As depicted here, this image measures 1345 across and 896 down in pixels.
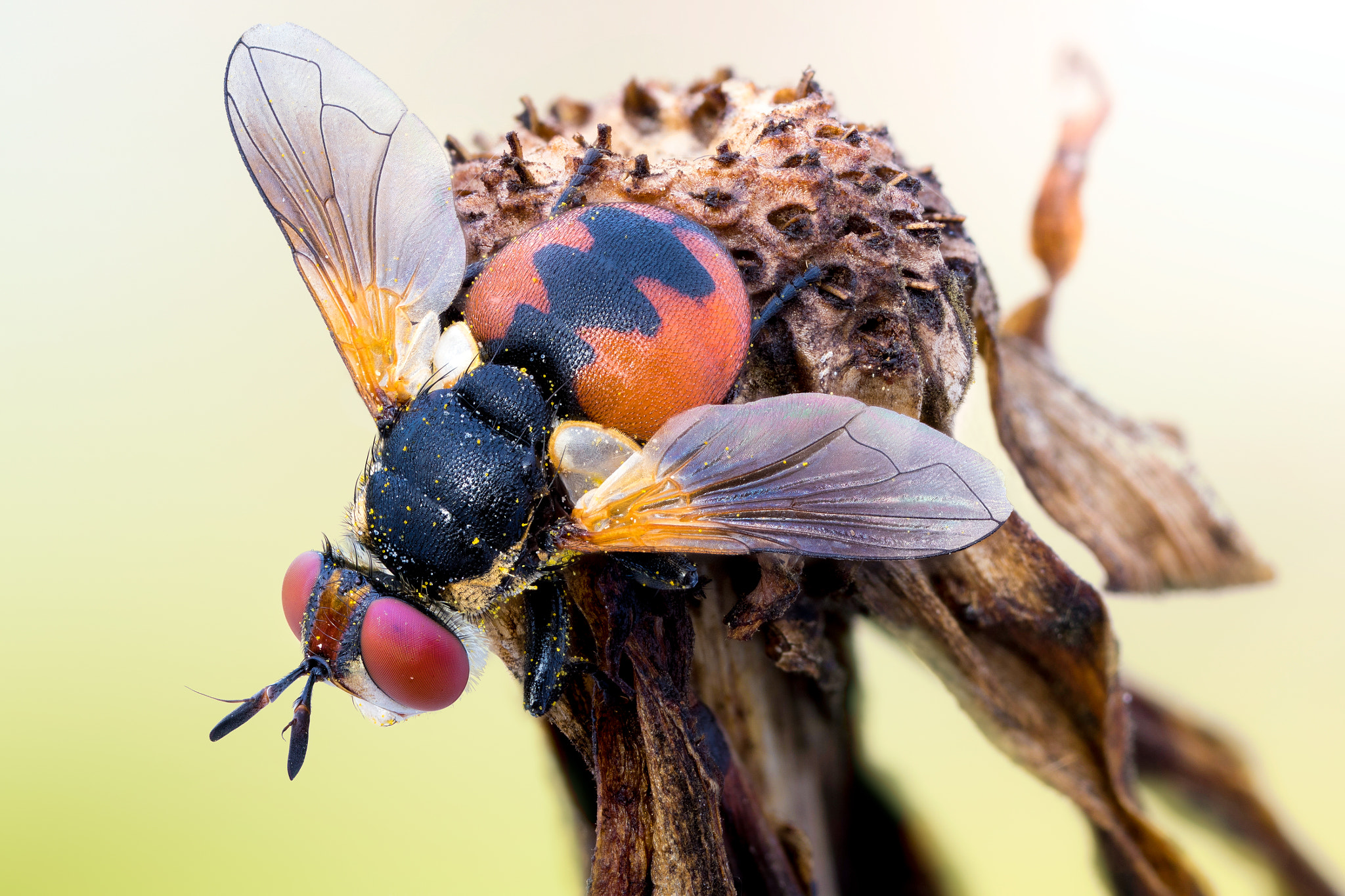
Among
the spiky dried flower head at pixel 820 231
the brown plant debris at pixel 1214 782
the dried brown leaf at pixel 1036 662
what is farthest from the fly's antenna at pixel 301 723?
the brown plant debris at pixel 1214 782

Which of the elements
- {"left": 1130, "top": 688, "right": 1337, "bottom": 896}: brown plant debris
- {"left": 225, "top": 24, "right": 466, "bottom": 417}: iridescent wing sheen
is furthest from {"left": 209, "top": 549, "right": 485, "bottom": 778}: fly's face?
{"left": 1130, "top": 688, "right": 1337, "bottom": 896}: brown plant debris

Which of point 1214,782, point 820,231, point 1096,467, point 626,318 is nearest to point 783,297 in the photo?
point 820,231

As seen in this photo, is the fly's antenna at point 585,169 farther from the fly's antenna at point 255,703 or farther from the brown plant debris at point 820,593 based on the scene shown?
the fly's antenna at point 255,703

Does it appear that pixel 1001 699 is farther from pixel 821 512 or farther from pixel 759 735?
pixel 821 512

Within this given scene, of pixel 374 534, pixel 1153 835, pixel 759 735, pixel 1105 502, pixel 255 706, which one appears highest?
pixel 374 534

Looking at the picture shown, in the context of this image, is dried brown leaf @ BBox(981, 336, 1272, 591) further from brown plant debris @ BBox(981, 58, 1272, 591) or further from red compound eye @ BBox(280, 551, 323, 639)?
red compound eye @ BBox(280, 551, 323, 639)

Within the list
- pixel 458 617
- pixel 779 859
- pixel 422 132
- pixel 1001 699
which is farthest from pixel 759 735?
pixel 422 132
